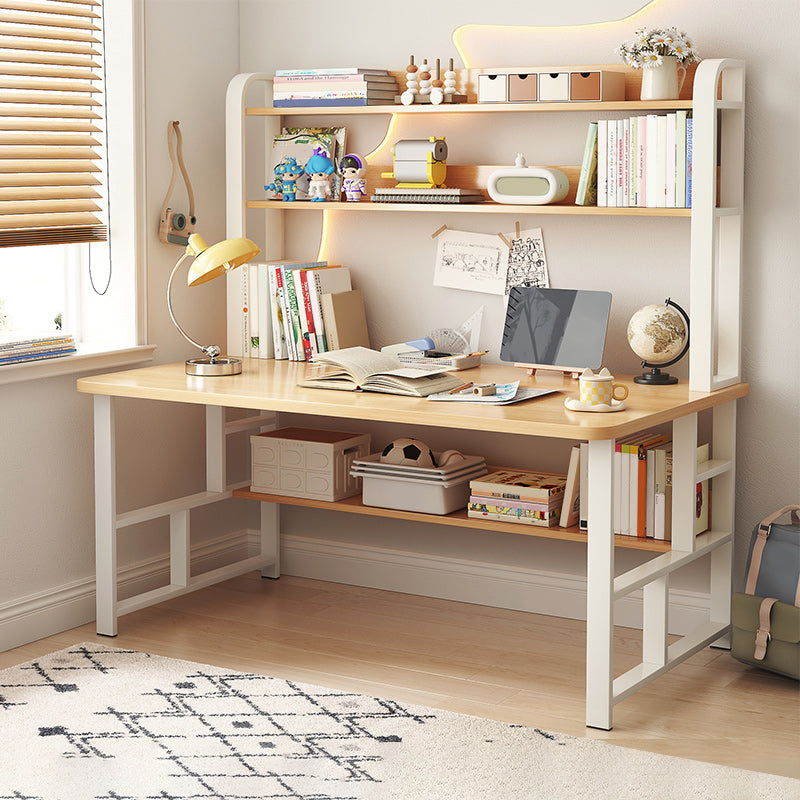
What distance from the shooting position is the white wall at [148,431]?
3.23m

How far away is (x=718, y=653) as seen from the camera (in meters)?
3.24

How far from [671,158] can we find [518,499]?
0.94 meters

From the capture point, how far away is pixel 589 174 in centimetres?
312

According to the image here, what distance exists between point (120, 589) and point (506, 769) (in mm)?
1505

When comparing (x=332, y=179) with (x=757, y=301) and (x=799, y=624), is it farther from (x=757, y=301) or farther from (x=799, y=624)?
(x=799, y=624)

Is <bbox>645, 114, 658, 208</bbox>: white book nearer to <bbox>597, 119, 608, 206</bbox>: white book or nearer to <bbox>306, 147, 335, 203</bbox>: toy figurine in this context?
<bbox>597, 119, 608, 206</bbox>: white book

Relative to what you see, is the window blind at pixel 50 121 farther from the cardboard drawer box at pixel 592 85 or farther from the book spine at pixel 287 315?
the cardboard drawer box at pixel 592 85

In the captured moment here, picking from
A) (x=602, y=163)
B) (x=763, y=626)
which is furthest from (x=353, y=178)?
(x=763, y=626)

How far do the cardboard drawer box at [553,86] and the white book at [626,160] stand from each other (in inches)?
7.7

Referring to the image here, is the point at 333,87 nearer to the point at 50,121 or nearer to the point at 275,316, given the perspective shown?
the point at 275,316

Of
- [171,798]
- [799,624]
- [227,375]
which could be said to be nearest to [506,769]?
[171,798]

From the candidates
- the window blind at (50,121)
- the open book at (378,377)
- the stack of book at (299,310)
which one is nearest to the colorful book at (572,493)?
the open book at (378,377)

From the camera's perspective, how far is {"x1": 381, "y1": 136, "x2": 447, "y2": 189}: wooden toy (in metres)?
3.34

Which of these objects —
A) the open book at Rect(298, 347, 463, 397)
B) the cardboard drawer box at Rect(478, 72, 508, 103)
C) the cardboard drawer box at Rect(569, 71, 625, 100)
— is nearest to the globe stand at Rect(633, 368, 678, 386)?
the open book at Rect(298, 347, 463, 397)
